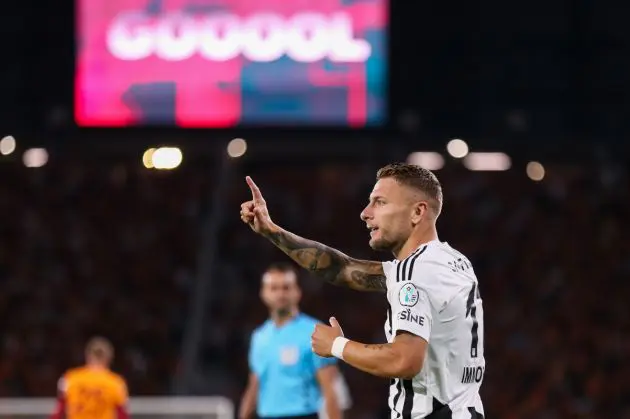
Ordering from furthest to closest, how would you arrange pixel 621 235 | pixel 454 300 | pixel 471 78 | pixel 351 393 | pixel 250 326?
pixel 621 235 → pixel 250 326 → pixel 351 393 → pixel 471 78 → pixel 454 300

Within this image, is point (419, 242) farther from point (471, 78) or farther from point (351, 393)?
point (351, 393)

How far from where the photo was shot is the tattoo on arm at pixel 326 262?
13.4ft

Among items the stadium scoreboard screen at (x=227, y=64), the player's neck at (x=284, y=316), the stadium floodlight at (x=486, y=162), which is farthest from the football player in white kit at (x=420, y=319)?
the stadium floodlight at (x=486, y=162)

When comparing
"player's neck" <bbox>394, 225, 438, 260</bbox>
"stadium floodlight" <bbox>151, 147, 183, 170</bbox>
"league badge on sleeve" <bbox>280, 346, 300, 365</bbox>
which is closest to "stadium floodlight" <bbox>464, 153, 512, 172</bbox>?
"stadium floodlight" <bbox>151, 147, 183, 170</bbox>

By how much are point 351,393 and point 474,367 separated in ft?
33.9

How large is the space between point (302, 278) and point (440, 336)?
1148 centimetres

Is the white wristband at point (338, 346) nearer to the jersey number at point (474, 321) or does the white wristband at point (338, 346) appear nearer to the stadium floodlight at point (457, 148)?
the jersey number at point (474, 321)

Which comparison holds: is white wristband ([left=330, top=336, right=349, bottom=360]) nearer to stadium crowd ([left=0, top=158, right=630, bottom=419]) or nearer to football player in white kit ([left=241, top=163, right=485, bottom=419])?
football player in white kit ([left=241, top=163, right=485, bottom=419])

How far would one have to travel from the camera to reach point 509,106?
40.6 feet

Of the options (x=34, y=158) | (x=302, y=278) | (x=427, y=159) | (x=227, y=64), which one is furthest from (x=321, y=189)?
(x=227, y=64)

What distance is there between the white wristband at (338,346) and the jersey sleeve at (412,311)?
0.48 ft

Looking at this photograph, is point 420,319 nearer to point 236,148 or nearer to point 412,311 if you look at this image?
point 412,311

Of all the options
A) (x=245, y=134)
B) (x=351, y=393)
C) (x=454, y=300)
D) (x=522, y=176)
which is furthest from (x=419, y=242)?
(x=522, y=176)

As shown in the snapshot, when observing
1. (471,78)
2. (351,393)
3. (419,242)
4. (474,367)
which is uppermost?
(471,78)
